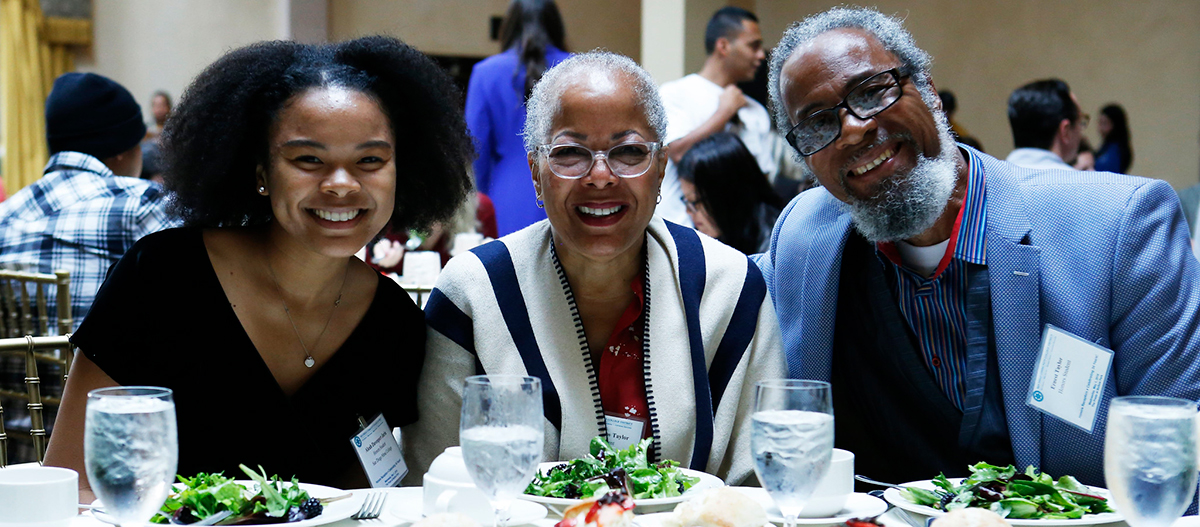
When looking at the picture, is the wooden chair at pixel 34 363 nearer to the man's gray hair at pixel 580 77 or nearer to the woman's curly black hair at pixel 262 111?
the woman's curly black hair at pixel 262 111

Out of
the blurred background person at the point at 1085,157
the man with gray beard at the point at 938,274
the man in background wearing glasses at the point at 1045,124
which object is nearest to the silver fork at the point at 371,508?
the man with gray beard at the point at 938,274

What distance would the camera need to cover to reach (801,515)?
1.29 m

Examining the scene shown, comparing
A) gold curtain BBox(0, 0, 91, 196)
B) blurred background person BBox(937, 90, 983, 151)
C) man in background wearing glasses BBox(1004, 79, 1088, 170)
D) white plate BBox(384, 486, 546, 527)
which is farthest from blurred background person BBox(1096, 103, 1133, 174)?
gold curtain BBox(0, 0, 91, 196)

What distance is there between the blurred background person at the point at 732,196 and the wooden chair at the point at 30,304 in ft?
6.87

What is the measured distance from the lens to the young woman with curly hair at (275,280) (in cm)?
183

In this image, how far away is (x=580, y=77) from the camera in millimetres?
1924

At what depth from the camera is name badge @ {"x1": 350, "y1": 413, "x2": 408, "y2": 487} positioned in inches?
68.6

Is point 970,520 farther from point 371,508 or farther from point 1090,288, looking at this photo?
point 1090,288

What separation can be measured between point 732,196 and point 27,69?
8.98m

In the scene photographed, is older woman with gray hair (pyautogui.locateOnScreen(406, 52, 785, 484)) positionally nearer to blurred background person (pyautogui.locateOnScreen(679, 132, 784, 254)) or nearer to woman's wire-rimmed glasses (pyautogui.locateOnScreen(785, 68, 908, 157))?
woman's wire-rimmed glasses (pyautogui.locateOnScreen(785, 68, 908, 157))

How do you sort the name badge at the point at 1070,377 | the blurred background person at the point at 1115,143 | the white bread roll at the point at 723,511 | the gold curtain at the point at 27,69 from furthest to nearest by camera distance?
1. the gold curtain at the point at 27,69
2. the blurred background person at the point at 1115,143
3. the name badge at the point at 1070,377
4. the white bread roll at the point at 723,511

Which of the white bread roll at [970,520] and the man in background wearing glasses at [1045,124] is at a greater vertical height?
the man in background wearing glasses at [1045,124]

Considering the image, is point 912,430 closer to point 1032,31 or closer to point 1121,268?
point 1121,268

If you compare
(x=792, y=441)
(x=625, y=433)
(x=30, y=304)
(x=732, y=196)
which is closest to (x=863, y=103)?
(x=625, y=433)
